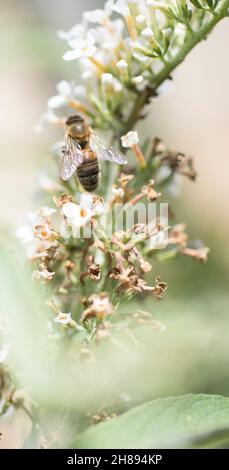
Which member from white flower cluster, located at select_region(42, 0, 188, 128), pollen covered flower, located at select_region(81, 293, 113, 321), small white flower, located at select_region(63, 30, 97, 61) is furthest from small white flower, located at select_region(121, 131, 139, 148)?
pollen covered flower, located at select_region(81, 293, 113, 321)

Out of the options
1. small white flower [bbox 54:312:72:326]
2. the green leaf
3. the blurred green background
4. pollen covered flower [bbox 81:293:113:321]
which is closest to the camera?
the green leaf

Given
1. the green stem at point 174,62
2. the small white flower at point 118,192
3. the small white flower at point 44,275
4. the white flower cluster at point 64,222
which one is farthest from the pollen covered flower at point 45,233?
the green stem at point 174,62

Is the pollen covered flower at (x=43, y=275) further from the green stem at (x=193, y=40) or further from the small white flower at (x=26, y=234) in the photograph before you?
the green stem at (x=193, y=40)

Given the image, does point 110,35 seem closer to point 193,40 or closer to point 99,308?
point 193,40

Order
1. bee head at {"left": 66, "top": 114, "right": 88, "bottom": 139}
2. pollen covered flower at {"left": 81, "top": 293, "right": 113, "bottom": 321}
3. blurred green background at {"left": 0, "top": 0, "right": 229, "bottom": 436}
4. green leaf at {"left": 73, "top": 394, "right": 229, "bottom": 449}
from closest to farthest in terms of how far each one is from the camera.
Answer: green leaf at {"left": 73, "top": 394, "right": 229, "bottom": 449}, pollen covered flower at {"left": 81, "top": 293, "right": 113, "bottom": 321}, bee head at {"left": 66, "top": 114, "right": 88, "bottom": 139}, blurred green background at {"left": 0, "top": 0, "right": 229, "bottom": 436}

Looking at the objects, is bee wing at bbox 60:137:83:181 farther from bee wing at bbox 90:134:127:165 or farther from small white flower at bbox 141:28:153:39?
small white flower at bbox 141:28:153:39
